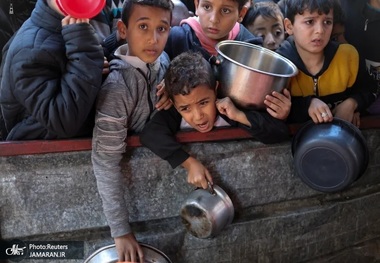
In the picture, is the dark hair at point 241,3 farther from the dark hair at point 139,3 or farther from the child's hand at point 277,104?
the child's hand at point 277,104

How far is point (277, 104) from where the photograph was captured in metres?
2.36

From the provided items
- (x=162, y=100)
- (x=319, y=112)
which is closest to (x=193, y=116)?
(x=162, y=100)

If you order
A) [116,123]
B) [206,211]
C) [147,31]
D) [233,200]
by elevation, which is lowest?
[233,200]

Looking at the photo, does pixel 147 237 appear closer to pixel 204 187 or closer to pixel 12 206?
pixel 204 187

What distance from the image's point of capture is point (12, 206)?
2.28 meters

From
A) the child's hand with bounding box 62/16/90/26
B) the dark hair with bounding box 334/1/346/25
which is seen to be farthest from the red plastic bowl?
the dark hair with bounding box 334/1/346/25

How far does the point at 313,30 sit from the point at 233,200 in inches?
43.0

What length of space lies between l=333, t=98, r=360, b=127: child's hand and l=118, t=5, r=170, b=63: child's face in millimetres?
1096

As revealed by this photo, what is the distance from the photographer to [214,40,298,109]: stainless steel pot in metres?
2.28

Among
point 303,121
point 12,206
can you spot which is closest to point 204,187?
point 303,121

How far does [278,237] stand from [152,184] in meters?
0.87

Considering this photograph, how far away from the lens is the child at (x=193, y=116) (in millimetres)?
2287

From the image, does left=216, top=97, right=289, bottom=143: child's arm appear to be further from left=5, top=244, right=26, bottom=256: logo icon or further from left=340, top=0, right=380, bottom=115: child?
left=5, top=244, right=26, bottom=256: logo icon

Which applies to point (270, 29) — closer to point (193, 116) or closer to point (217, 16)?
point (217, 16)
